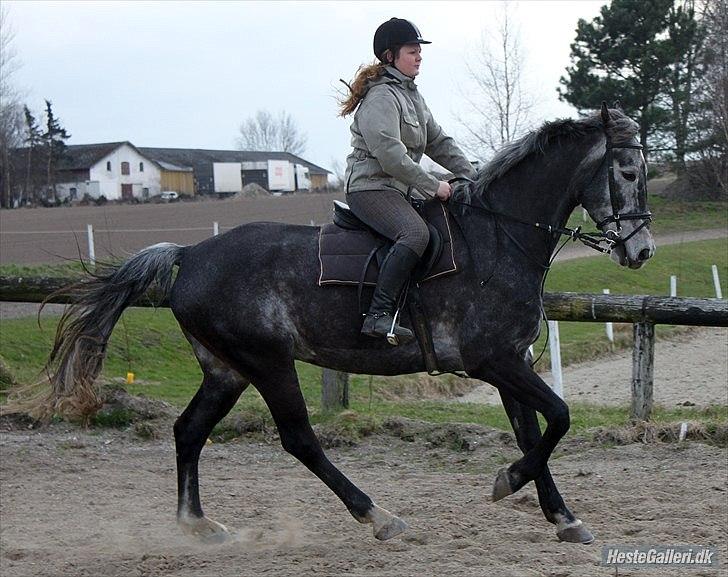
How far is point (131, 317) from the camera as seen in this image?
48.3ft

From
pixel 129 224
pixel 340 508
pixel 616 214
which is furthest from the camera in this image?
pixel 129 224

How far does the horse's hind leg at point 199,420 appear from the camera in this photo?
19.6 ft

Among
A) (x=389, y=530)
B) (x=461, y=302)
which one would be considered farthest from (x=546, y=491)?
(x=461, y=302)

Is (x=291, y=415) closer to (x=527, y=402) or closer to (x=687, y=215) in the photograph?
(x=527, y=402)

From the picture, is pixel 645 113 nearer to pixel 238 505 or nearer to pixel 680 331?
pixel 680 331

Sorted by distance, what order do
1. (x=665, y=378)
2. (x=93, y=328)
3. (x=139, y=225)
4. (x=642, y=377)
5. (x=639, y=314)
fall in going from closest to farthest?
(x=93, y=328) → (x=639, y=314) → (x=642, y=377) → (x=665, y=378) → (x=139, y=225)

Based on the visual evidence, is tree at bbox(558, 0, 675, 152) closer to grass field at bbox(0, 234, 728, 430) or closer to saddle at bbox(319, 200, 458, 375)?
grass field at bbox(0, 234, 728, 430)

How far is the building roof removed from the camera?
83.4m

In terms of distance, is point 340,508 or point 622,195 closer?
point 622,195

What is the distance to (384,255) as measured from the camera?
5582 mm

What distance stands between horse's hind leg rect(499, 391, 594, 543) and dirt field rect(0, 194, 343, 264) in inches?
600

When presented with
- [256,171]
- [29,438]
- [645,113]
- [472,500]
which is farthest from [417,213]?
[256,171]

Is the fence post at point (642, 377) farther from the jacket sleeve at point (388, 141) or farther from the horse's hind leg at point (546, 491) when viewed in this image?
the jacket sleeve at point (388, 141)

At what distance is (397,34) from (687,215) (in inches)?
1290
